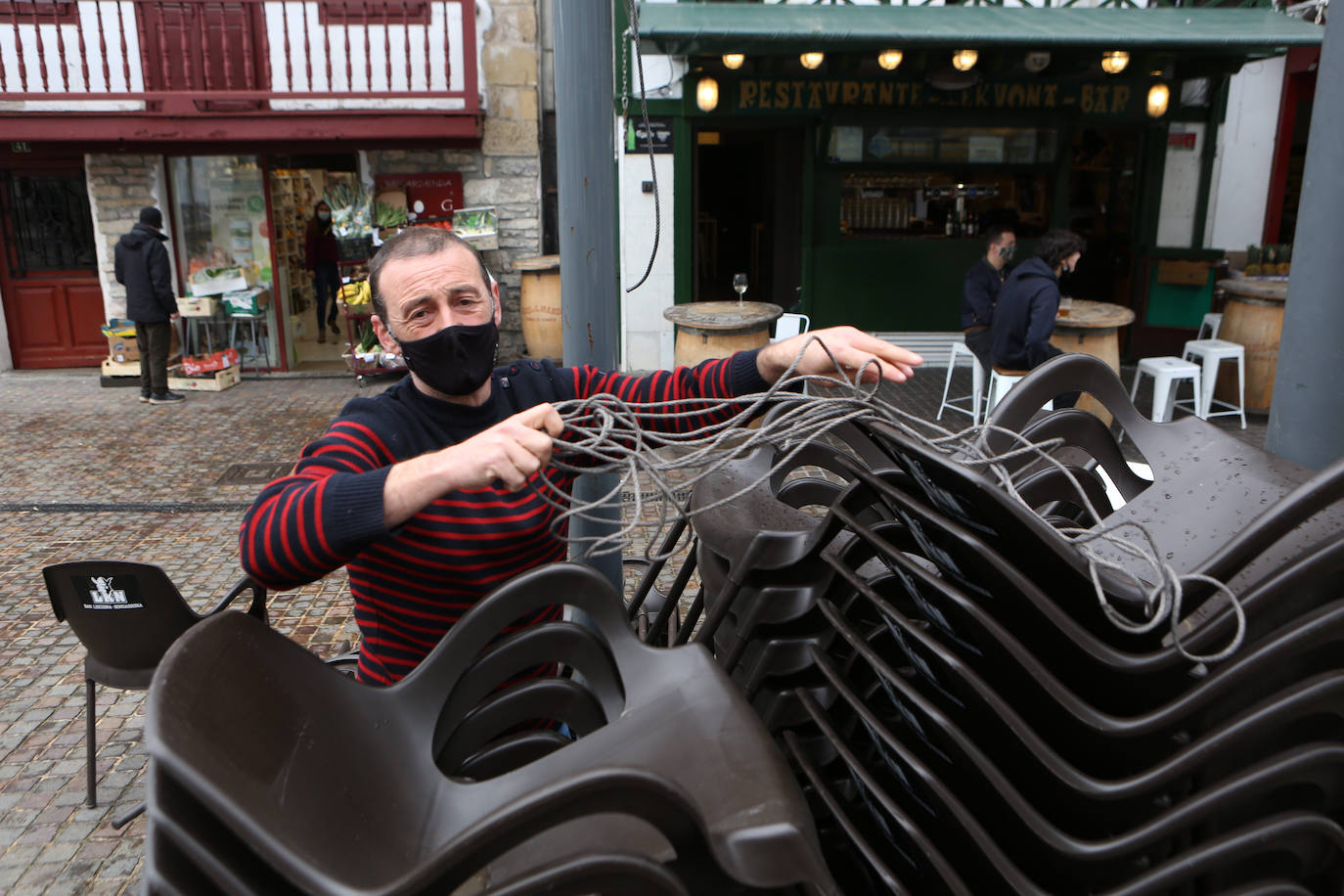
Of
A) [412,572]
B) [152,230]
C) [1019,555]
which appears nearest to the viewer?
[1019,555]

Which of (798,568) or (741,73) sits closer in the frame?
(798,568)

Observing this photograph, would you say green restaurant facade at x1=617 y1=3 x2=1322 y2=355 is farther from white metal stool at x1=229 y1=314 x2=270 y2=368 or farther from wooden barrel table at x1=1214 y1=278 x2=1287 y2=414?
white metal stool at x1=229 y1=314 x2=270 y2=368

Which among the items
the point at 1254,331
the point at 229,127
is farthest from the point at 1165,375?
the point at 229,127

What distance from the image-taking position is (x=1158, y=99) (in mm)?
10500

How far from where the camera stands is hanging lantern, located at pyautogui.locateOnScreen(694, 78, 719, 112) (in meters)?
9.97

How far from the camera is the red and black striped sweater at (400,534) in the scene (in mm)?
1644

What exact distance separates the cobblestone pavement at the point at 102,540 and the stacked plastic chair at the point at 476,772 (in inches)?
89.9

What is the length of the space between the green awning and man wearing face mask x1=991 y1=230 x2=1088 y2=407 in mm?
2112

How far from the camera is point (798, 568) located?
1.90m

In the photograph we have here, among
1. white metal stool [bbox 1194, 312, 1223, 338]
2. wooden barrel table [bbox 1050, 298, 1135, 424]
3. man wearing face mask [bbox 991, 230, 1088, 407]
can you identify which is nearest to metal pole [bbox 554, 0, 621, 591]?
man wearing face mask [bbox 991, 230, 1088, 407]

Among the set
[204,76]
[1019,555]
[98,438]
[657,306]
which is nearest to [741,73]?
[657,306]

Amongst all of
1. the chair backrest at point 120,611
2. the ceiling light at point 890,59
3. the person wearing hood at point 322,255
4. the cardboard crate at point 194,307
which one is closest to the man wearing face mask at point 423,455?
the chair backrest at point 120,611

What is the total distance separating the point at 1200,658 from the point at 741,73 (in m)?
9.81

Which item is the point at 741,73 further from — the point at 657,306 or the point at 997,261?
the point at 997,261
